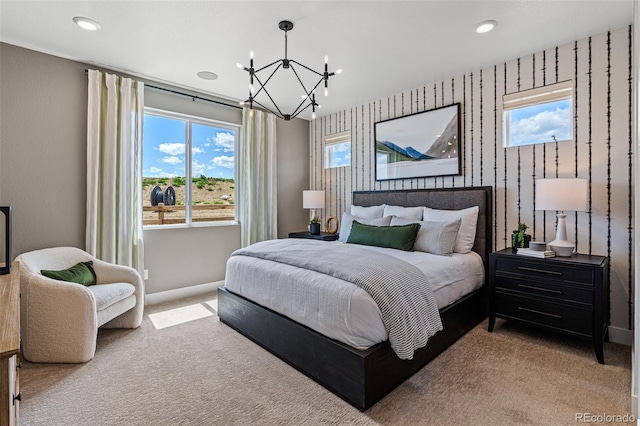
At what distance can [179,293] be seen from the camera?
402 cm

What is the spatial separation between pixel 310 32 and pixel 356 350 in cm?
249

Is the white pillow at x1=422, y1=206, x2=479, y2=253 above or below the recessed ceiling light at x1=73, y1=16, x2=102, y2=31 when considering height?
below

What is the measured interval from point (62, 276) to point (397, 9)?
3.41 metres

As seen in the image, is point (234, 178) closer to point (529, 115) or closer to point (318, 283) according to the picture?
point (318, 283)

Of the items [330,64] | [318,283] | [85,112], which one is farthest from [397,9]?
[85,112]

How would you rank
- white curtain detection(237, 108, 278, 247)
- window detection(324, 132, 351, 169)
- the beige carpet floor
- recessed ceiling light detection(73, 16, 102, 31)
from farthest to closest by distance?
window detection(324, 132, 351, 169) → white curtain detection(237, 108, 278, 247) → recessed ceiling light detection(73, 16, 102, 31) → the beige carpet floor

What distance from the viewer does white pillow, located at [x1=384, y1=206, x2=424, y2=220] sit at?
144 inches

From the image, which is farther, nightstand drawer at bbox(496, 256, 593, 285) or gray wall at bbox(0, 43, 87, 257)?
gray wall at bbox(0, 43, 87, 257)

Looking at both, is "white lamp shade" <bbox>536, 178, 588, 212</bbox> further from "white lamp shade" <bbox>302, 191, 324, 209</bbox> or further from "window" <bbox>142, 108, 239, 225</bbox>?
"window" <bbox>142, 108, 239, 225</bbox>

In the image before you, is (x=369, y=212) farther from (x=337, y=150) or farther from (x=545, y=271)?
(x=545, y=271)

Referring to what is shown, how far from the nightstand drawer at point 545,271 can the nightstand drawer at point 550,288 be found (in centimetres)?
4

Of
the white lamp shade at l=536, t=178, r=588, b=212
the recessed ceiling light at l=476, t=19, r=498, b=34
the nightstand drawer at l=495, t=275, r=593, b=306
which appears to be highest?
the recessed ceiling light at l=476, t=19, r=498, b=34

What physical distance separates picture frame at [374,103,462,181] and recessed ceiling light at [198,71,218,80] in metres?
2.19

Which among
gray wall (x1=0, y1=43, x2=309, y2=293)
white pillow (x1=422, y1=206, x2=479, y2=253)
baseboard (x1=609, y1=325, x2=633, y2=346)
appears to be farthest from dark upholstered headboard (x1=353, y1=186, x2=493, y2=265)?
gray wall (x1=0, y1=43, x2=309, y2=293)
